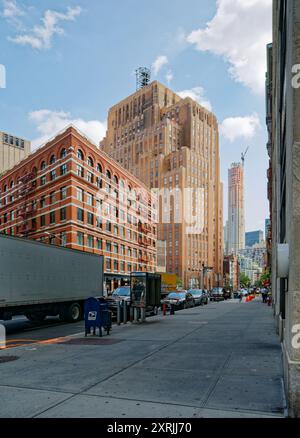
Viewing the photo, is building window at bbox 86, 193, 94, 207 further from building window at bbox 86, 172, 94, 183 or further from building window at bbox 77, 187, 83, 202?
building window at bbox 86, 172, 94, 183

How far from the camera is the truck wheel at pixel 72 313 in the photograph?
2012 cm

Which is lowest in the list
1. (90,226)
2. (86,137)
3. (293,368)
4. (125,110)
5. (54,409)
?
(54,409)

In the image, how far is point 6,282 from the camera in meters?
15.7

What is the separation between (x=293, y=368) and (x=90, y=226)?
49.8m

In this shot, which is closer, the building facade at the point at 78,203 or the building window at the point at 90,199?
the building facade at the point at 78,203

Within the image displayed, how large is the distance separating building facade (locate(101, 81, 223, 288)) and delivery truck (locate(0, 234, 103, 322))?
104 m


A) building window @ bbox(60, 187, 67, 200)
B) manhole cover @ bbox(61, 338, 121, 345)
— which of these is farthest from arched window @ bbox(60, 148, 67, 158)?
manhole cover @ bbox(61, 338, 121, 345)

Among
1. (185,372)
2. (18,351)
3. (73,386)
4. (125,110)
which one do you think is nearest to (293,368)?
(185,372)

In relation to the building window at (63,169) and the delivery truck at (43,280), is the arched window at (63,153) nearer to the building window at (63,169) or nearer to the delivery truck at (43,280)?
the building window at (63,169)

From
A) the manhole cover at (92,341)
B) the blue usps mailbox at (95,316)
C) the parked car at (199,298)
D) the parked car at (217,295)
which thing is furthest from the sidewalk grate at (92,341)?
the parked car at (217,295)

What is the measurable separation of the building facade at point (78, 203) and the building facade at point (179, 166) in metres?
55.3

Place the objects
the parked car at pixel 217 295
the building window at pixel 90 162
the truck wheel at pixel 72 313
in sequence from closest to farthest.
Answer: the truck wheel at pixel 72 313 < the parked car at pixel 217 295 < the building window at pixel 90 162

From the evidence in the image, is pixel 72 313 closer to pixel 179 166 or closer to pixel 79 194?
pixel 79 194

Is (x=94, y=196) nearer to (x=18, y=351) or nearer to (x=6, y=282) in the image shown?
(x=6, y=282)
